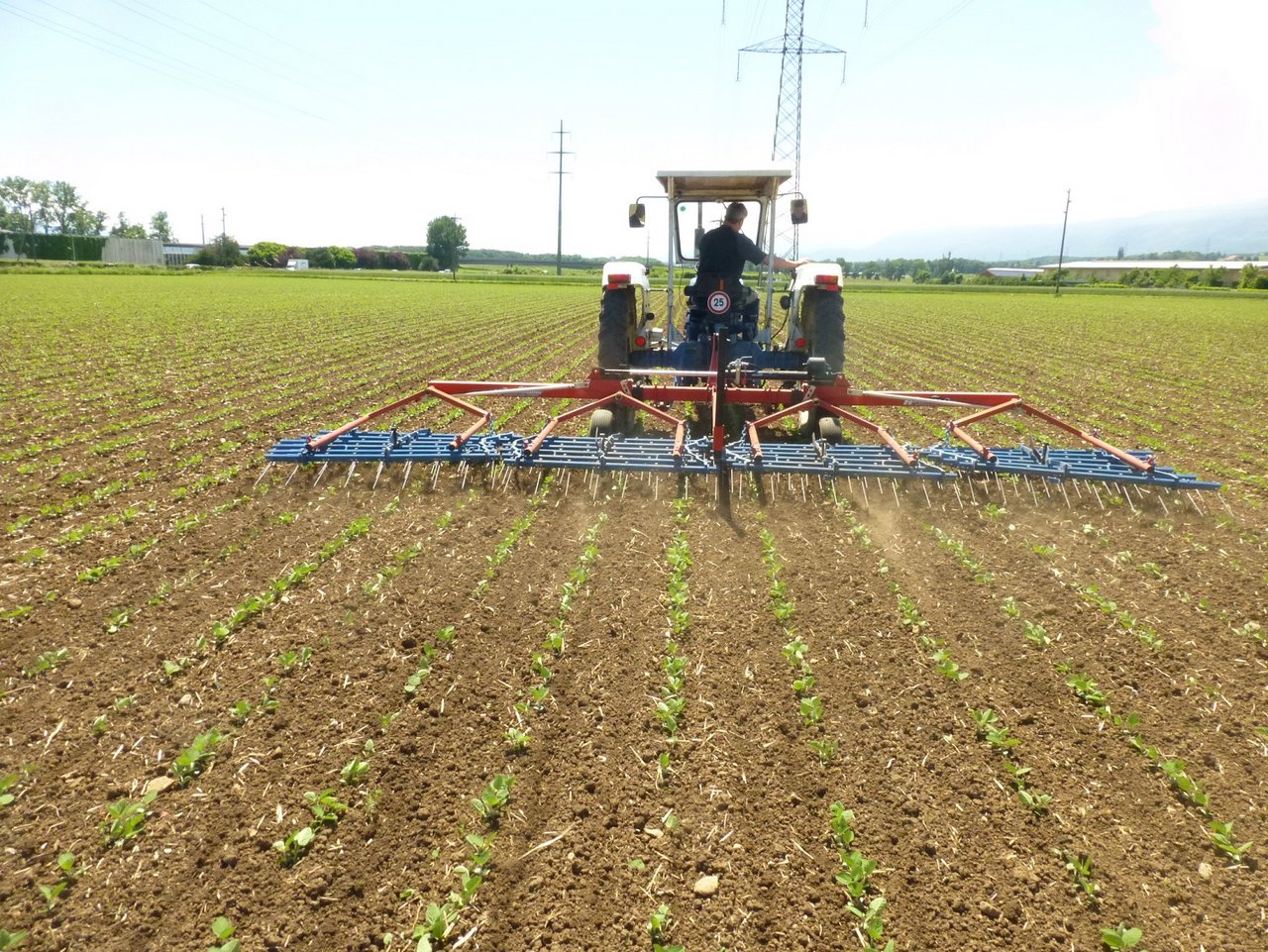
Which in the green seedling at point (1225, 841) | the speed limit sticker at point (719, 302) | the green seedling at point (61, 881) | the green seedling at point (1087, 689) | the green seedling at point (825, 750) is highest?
the speed limit sticker at point (719, 302)

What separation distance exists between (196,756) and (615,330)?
16.5ft

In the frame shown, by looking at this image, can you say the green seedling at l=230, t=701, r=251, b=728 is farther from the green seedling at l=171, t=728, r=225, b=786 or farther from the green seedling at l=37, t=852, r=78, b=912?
the green seedling at l=37, t=852, r=78, b=912

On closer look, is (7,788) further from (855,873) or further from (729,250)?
(729,250)

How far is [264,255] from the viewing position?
7962 centimetres

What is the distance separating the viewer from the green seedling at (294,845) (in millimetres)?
2270

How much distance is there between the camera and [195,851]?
2.28m

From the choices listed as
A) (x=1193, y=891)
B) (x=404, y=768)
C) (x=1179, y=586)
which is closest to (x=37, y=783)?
(x=404, y=768)

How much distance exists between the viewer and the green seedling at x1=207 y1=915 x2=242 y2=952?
195 centimetres

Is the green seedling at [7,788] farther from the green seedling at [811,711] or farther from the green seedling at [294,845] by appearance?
the green seedling at [811,711]

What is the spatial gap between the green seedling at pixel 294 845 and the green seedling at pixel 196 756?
0.52 meters

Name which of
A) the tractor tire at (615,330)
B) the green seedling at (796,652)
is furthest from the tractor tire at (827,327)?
the green seedling at (796,652)

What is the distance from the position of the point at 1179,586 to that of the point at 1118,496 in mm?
1206

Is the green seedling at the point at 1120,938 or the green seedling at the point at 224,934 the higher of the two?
the green seedling at the point at 1120,938

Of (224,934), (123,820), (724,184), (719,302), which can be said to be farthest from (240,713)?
(724,184)
